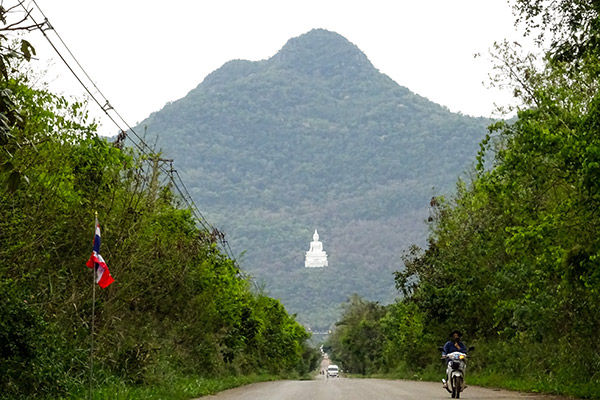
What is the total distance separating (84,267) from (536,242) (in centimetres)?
1227

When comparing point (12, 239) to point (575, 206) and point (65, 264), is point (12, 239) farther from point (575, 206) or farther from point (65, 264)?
point (575, 206)

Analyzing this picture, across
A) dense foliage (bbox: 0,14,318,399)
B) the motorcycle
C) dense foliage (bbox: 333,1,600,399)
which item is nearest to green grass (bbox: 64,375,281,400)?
dense foliage (bbox: 0,14,318,399)

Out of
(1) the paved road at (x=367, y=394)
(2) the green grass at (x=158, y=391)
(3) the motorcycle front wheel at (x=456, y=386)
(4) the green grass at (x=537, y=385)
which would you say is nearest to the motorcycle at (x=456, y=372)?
(3) the motorcycle front wheel at (x=456, y=386)

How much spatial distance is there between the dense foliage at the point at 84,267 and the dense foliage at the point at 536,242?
33.1 ft

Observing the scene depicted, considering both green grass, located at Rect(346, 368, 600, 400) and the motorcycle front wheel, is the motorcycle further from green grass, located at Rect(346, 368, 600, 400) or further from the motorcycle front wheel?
green grass, located at Rect(346, 368, 600, 400)

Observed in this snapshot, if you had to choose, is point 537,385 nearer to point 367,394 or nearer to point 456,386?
point 456,386

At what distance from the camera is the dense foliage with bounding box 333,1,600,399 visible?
17438 mm

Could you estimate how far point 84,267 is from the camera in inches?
935

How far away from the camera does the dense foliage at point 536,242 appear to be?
57.2ft

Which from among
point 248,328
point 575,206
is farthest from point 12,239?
point 248,328

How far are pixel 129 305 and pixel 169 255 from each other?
2.98m

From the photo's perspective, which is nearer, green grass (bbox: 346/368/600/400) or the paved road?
green grass (bbox: 346/368/600/400)

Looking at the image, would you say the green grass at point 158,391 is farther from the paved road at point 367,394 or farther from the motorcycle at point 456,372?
the motorcycle at point 456,372

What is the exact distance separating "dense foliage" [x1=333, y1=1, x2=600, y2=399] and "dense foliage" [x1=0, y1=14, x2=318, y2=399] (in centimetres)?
1009
